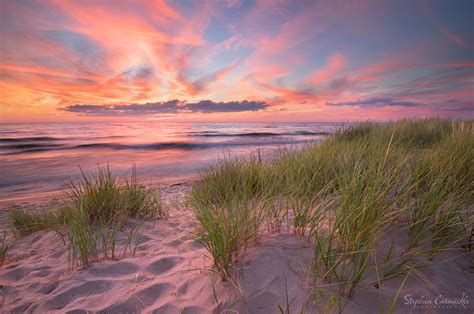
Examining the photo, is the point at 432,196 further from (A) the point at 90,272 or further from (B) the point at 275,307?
(A) the point at 90,272

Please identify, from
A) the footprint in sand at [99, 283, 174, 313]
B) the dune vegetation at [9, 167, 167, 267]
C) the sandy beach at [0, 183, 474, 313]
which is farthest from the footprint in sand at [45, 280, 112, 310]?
the dune vegetation at [9, 167, 167, 267]

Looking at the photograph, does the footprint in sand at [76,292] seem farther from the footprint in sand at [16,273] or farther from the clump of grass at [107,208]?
the footprint in sand at [16,273]

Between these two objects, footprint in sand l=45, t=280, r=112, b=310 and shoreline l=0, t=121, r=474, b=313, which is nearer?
shoreline l=0, t=121, r=474, b=313

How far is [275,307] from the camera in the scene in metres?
1.48

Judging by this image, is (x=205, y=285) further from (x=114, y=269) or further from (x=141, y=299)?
(x=114, y=269)

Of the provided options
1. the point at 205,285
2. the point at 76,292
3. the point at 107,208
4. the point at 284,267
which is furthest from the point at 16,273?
the point at 284,267

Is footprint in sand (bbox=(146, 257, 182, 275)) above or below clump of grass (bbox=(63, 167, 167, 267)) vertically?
below

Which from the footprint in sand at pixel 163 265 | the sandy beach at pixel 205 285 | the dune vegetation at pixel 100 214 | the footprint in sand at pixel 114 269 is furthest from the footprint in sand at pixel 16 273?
the footprint in sand at pixel 163 265

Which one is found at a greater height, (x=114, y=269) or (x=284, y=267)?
(x=284, y=267)

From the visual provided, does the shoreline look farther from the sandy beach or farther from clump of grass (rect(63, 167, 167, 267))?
clump of grass (rect(63, 167, 167, 267))

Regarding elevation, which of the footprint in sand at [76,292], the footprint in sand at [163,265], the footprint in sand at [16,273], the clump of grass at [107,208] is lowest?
the footprint in sand at [16,273]

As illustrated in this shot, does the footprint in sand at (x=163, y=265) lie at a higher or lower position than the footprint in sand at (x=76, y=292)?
→ higher

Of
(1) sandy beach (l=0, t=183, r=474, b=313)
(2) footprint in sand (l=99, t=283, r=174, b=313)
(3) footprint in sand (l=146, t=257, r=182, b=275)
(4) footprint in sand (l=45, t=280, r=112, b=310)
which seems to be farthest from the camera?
(3) footprint in sand (l=146, t=257, r=182, b=275)

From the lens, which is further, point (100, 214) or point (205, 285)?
point (100, 214)
